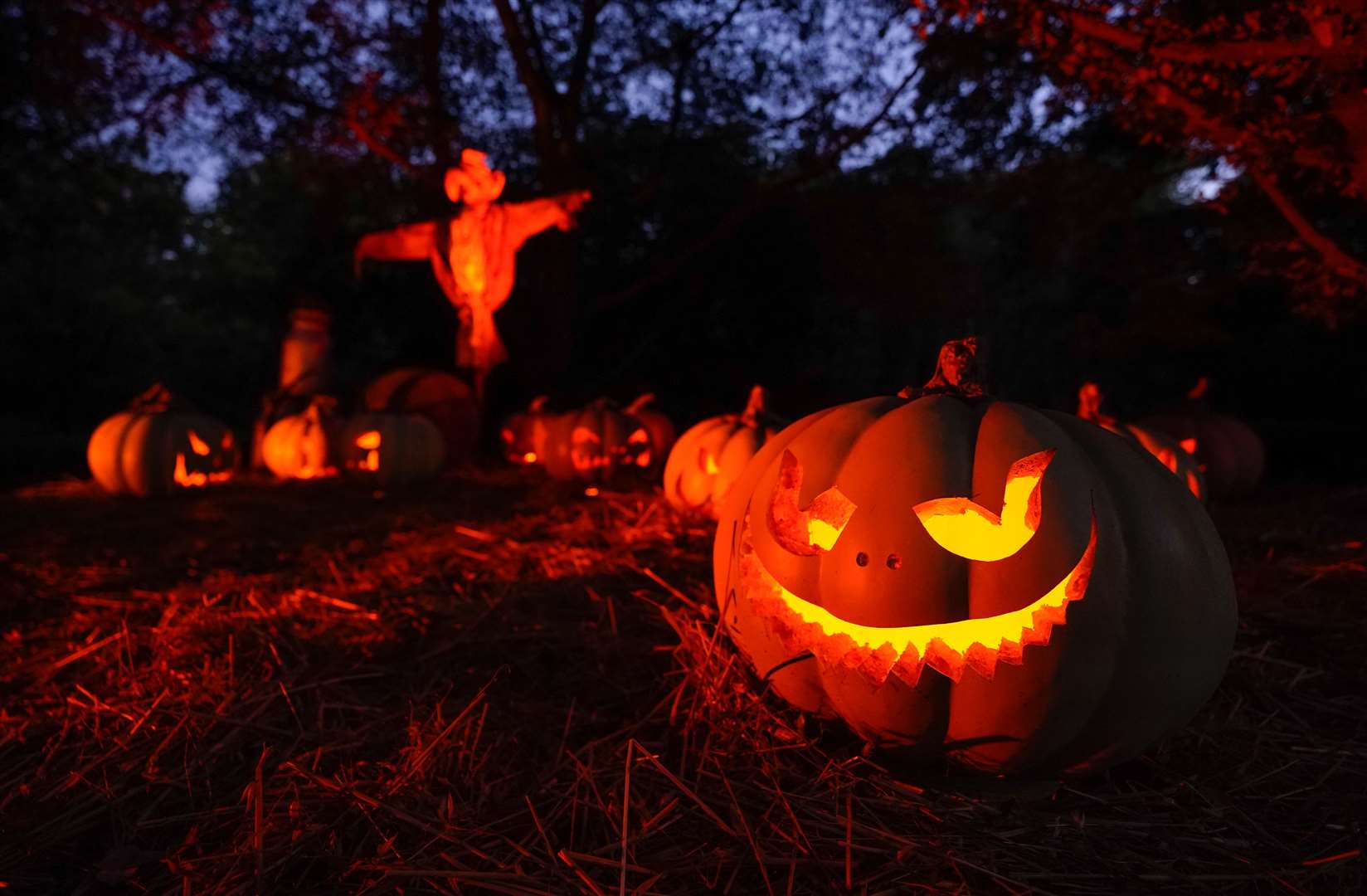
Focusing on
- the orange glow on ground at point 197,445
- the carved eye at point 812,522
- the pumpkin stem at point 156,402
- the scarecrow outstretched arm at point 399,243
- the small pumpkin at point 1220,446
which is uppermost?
the scarecrow outstretched arm at point 399,243

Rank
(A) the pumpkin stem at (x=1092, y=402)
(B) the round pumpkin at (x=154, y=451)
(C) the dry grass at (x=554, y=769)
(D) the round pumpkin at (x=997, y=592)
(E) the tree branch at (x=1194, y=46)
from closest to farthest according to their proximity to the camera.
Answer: (C) the dry grass at (x=554, y=769) → (D) the round pumpkin at (x=997, y=592) → (E) the tree branch at (x=1194, y=46) → (A) the pumpkin stem at (x=1092, y=402) → (B) the round pumpkin at (x=154, y=451)

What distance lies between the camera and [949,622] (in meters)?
1.50

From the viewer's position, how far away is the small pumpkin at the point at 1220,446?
18.4ft

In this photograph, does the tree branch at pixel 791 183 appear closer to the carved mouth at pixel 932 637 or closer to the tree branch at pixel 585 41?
the tree branch at pixel 585 41

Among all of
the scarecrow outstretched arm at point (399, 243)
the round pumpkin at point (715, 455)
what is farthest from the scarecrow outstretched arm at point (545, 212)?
the round pumpkin at point (715, 455)

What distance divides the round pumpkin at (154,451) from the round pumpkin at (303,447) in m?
0.64

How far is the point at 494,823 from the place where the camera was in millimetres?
1451

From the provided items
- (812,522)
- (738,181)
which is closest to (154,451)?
(812,522)

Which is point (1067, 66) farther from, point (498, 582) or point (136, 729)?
point (136, 729)

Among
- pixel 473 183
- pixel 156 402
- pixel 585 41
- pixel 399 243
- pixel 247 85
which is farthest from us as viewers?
pixel 585 41

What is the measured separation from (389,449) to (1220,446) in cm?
587

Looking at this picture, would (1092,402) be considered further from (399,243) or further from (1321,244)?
(399,243)

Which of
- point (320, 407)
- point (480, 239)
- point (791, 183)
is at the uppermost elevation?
point (791, 183)

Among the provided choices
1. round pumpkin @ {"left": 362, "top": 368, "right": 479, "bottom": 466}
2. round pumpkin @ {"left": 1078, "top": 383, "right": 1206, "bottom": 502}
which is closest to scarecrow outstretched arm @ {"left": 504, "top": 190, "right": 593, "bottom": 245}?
round pumpkin @ {"left": 362, "top": 368, "right": 479, "bottom": 466}
